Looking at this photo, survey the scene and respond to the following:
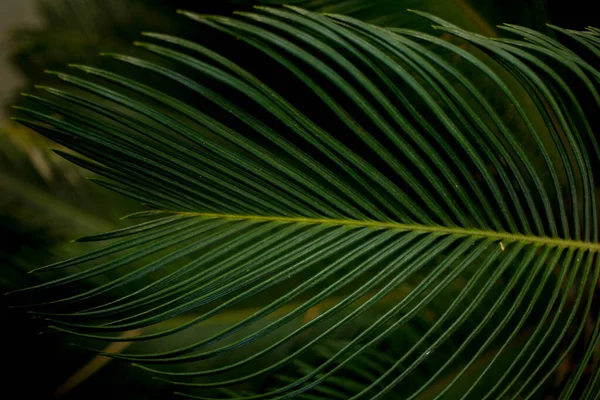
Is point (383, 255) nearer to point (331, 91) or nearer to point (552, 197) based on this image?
point (331, 91)

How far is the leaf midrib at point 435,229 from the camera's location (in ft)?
1.89

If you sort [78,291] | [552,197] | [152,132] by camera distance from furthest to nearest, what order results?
[552,197]
[78,291]
[152,132]

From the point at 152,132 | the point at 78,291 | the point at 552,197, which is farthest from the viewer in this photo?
the point at 552,197

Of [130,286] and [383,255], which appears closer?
[383,255]

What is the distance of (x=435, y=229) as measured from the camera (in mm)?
597

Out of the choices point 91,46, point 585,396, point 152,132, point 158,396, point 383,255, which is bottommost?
point 158,396

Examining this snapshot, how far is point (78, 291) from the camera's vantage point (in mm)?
776

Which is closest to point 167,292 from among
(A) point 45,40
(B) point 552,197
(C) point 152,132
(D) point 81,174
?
(C) point 152,132

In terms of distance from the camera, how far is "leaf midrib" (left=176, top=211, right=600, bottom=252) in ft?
1.89

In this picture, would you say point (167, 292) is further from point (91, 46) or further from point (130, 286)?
point (91, 46)

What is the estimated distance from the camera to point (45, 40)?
820mm

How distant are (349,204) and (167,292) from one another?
0.22 m

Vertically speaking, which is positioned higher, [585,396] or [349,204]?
[349,204]

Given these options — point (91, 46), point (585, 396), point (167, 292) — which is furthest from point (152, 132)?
point (585, 396)
